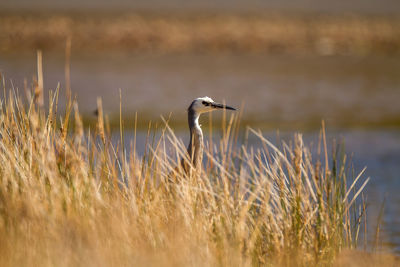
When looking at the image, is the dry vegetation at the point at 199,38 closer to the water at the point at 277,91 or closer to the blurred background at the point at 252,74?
the blurred background at the point at 252,74

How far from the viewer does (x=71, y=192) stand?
443 centimetres

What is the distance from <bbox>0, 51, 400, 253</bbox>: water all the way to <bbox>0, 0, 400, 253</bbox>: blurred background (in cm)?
3

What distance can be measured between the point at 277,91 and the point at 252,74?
3566mm

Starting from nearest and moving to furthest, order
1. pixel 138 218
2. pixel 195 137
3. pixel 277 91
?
pixel 138 218 → pixel 195 137 → pixel 277 91

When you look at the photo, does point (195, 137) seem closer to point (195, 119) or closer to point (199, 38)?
point (195, 119)

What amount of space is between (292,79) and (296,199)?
15.6 metres

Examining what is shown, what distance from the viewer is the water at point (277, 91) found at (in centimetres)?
1112

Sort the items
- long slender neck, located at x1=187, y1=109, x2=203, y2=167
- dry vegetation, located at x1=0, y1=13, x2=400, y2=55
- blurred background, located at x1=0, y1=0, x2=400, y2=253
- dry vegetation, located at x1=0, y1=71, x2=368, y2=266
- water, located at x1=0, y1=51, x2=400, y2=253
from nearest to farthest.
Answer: dry vegetation, located at x1=0, y1=71, x2=368, y2=266 < long slender neck, located at x1=187, y1=109, x2=203, y2=167 < water, located at x1=0, y1=51, x2=400, y2=253 < blurred background, located at x1=0, y1=0, x2=400, y2=253 < dry vegetation, located at x1=0, y1=13, x2=400, y2=55

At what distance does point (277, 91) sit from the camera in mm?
17688

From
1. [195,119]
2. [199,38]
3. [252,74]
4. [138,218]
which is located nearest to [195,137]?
[195,119]

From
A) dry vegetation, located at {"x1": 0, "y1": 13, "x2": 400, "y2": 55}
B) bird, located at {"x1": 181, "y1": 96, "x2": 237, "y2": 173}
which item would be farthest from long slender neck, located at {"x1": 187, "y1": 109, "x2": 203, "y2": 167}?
dry vegetation, located at {"x1": 0, "y1": 13, "x2": 400, "y2": 55}

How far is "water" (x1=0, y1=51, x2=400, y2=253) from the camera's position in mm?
11117

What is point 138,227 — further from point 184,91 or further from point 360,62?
point 360,62

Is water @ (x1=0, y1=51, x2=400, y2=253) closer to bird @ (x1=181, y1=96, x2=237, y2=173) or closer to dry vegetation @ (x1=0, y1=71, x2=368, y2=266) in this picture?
bird @ (x1=181, y1=96, x2=237, y2=173)
